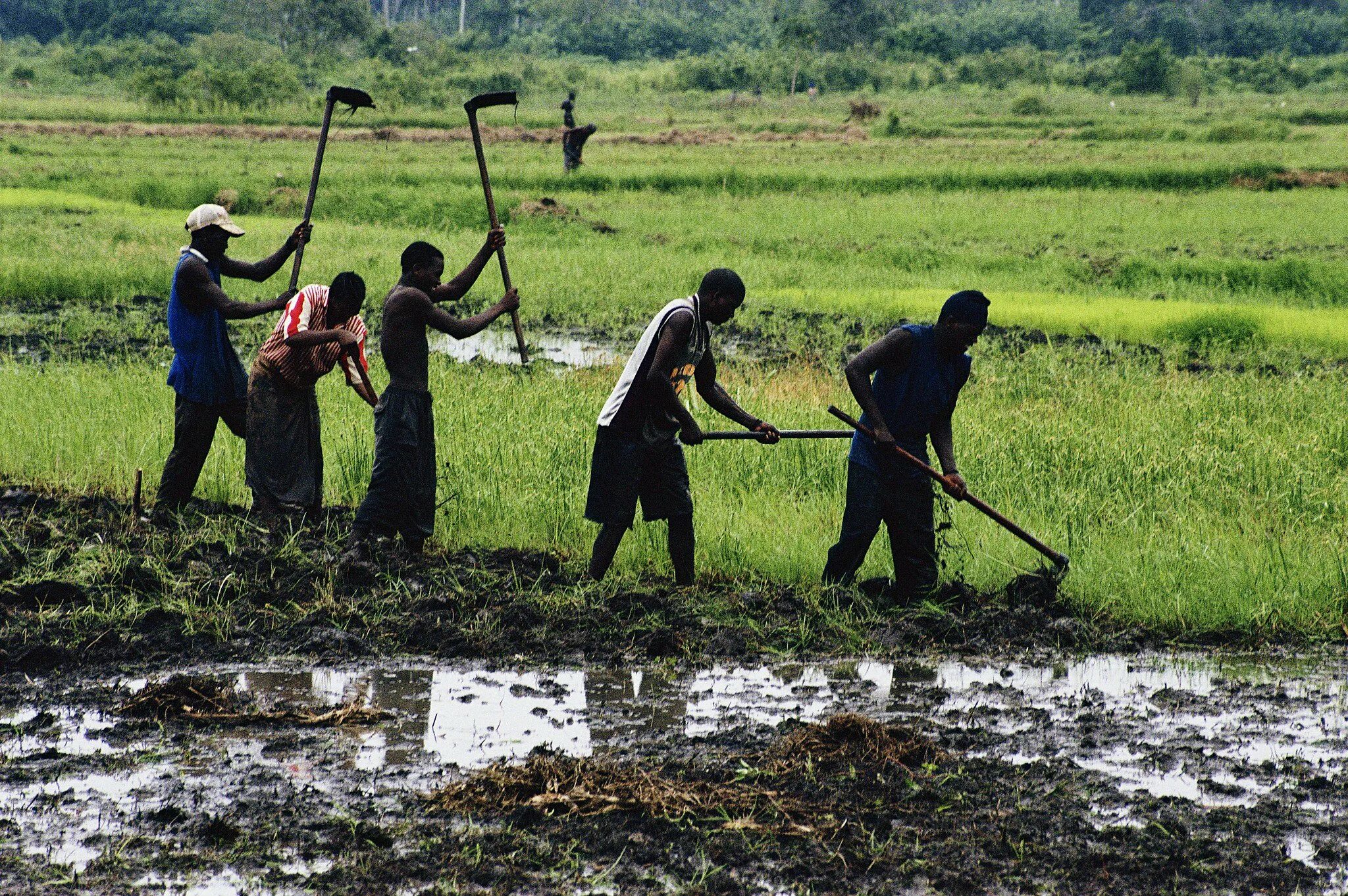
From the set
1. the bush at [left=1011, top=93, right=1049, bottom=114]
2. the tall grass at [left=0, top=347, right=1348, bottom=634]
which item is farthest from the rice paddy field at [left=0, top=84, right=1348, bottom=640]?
the bush at [left=1011, top=93, right=1049, bottom=114]

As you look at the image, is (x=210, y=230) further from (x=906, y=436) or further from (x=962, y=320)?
(x=962, y=320)

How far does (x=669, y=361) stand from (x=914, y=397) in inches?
38.6

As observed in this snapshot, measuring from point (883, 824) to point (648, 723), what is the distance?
43.9 inches

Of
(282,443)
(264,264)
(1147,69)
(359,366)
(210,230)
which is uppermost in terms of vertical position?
(1147,69)

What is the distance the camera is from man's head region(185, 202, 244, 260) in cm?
624

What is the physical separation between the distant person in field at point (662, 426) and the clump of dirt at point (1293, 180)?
20204 mm

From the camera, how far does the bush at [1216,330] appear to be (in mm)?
11953

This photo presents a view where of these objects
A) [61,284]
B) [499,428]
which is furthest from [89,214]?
[499,428]

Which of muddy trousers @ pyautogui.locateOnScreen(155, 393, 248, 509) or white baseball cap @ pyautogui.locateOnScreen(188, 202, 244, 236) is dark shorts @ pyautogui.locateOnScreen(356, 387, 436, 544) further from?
white baseball cap @ pyautogui.locateOnScreen(188, 202, 244, 236)

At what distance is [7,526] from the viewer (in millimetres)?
6363

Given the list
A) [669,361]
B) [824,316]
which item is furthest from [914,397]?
[824,316]

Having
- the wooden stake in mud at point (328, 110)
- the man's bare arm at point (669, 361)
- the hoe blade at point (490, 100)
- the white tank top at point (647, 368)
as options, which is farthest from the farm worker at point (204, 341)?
the man's bare arm at point (669, 361)

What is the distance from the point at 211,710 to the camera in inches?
179

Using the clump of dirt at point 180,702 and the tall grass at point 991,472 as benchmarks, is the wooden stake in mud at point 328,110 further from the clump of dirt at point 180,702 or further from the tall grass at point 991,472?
the clump of dirt at point 180,702
